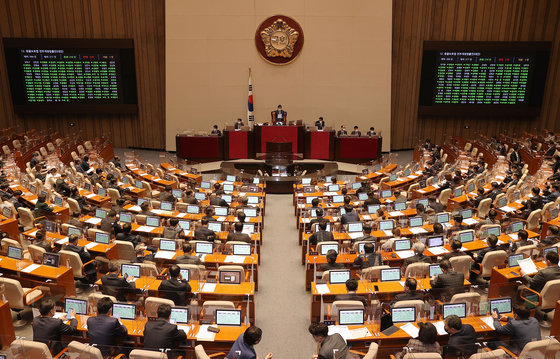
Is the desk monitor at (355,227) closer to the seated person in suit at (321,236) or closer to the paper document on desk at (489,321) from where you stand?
the seated person in suit at (321,236)

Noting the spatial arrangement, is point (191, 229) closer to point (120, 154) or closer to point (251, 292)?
point (251, 292)

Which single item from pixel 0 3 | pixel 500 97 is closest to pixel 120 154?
pixel 0 3

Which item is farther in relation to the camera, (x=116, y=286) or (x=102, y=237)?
(x=102, y=237)

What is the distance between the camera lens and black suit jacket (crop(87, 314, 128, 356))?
238 inches

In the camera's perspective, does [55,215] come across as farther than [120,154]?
No

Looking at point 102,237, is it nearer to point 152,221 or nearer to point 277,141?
point 152,221

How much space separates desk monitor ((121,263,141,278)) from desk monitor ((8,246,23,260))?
86.9 inches

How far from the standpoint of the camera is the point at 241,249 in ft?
29.7

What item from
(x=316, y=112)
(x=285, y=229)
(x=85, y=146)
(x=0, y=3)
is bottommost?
(x=285, y=229)

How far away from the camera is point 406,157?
72.6ft

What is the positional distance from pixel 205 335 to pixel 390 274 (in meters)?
3.33

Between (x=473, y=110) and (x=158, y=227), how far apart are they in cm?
1728

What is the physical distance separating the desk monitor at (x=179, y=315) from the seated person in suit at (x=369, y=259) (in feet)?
11.1

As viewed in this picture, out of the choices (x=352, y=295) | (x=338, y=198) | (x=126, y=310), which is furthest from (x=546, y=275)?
(x=126, y=310)
